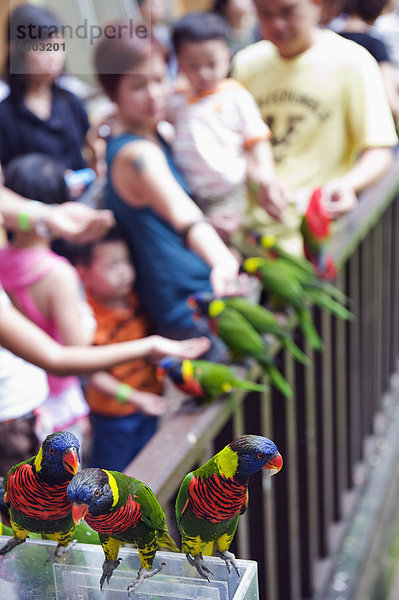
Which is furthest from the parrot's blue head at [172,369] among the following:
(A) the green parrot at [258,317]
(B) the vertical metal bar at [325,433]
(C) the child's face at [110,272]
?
(B) the vertical metal bar at [325,433]

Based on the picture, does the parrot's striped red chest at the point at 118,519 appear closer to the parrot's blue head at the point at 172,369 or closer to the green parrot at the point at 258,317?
the parrot's blue head at the point at 172,369

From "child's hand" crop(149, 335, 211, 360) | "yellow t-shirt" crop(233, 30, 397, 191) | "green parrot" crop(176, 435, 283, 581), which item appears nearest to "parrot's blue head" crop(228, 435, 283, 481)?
"green parrot" crop(176, 435, 283, 581)

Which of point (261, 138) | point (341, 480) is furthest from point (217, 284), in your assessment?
point (341, 480)

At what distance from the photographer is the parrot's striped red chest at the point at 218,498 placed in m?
0.24

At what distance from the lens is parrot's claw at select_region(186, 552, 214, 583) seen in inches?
10.0

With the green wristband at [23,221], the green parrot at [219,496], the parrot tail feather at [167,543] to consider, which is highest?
the green parrot at [219,496]

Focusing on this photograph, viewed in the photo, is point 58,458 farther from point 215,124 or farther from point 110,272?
point 110,272

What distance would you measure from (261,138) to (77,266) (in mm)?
602

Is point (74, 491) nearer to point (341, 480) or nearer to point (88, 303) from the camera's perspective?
point (88, 303)

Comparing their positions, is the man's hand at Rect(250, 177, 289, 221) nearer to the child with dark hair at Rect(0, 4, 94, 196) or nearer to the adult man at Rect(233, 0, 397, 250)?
the adult man at Rect(233, 0, 397, 250)

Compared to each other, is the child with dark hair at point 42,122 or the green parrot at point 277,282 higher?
the child with dark hair at point 42,122

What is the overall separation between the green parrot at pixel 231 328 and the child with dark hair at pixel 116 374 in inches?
5.8

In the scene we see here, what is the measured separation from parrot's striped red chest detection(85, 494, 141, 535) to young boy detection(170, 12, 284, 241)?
1.24 ft

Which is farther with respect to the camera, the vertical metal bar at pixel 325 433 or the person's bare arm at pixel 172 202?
the vertical metal bar at pixel 325 433
